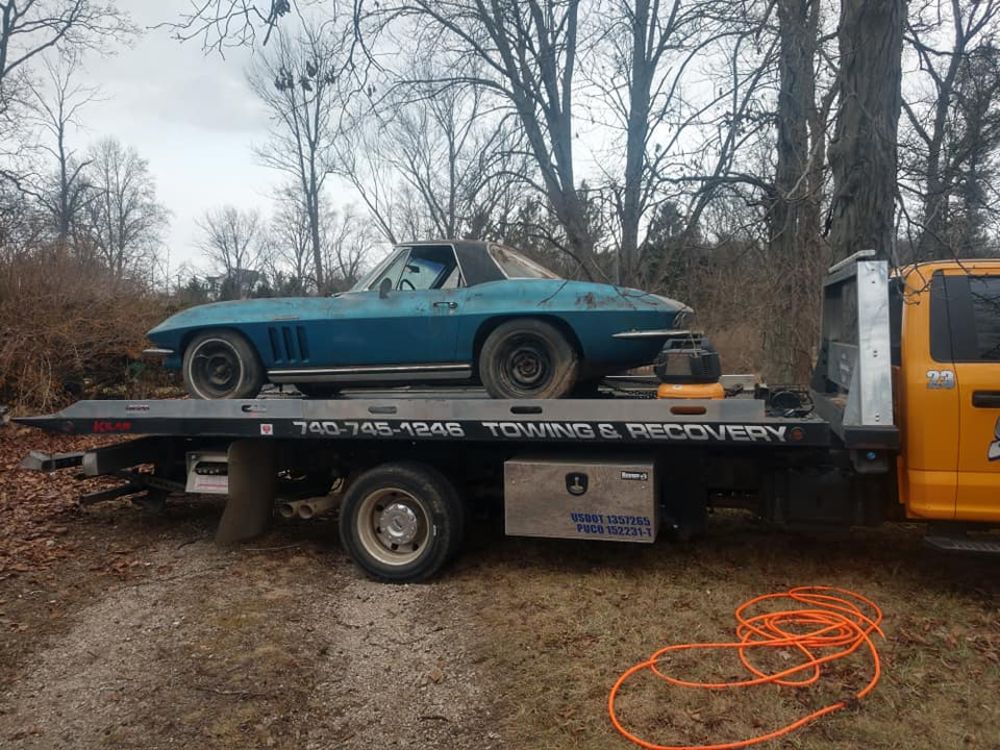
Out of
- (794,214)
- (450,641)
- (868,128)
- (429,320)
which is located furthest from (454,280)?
(794,214)

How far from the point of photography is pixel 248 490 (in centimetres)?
581

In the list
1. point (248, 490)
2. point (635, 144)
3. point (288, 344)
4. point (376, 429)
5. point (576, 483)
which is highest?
point (635, 144)

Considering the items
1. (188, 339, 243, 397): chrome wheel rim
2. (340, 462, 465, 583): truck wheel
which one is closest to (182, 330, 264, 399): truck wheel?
(188, 339, 243, 397): chrome wheel rim

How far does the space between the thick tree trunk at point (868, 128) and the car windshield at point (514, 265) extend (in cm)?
278

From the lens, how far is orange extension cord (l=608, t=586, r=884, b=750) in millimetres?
3311

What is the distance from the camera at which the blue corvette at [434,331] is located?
5.33 metres

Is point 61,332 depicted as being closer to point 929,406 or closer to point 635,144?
point 635,144

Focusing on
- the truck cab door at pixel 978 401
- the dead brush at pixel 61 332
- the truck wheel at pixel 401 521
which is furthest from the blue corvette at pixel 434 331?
the dead brush at pixel 61 332

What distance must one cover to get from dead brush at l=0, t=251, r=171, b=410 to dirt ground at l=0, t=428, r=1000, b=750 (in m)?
6.17

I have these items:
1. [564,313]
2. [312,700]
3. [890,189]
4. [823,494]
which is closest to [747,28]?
[890,189]

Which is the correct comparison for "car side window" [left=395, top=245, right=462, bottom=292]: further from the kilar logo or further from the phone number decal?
the kilar logo

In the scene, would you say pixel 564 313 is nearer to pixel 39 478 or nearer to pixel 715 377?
pixel 715 377

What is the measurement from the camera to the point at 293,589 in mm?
5082

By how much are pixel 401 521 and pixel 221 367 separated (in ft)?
6.69
